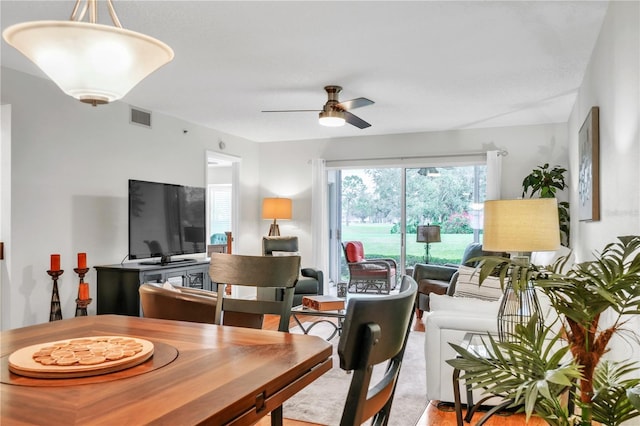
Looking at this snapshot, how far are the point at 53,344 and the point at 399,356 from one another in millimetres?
1050

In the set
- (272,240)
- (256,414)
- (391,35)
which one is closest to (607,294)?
(256,414)

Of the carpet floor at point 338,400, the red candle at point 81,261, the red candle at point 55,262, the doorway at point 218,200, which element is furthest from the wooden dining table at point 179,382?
the doorway at point 218,200

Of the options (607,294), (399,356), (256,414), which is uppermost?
(607,294)

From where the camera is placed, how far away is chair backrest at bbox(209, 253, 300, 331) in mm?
1934

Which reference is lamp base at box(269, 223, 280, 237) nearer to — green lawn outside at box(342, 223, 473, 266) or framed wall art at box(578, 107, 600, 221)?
green lawn outside at box(342, 223, 473, 266)

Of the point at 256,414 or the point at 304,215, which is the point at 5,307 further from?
the point at 304,215

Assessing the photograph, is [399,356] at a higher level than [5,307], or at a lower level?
higher

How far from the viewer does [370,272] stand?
265 inches

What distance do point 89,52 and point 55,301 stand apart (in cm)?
326

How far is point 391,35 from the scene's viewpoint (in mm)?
3236

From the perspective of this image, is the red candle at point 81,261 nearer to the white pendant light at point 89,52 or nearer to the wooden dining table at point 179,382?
the wooden dining table at point 179,382

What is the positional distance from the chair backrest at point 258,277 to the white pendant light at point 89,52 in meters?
0.78

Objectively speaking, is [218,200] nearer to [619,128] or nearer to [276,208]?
[276,208]

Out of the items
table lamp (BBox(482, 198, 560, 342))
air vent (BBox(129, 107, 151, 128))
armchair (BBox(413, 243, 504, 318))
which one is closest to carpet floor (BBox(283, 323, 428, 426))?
table lamp (BBox(482, 198, 560, 342))
